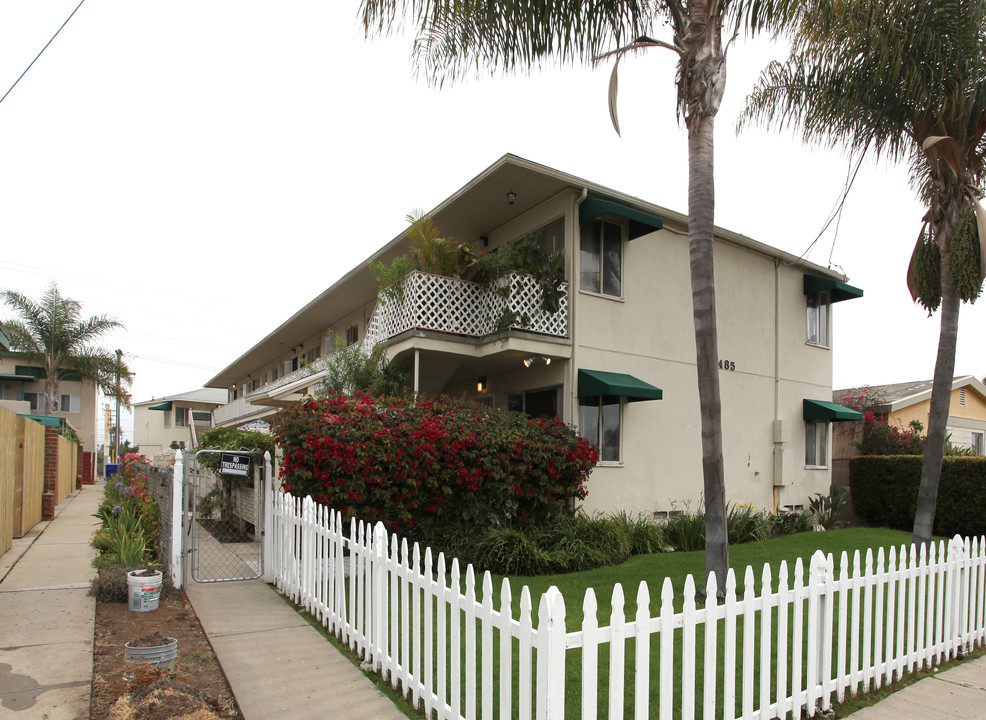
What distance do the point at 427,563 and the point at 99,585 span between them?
15.8ft

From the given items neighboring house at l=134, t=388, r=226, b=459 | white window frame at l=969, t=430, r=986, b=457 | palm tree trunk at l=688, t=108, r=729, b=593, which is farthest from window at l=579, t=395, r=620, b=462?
neighboring house at l=134, t=388, r=226, b=459

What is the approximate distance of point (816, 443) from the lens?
17.3 meters

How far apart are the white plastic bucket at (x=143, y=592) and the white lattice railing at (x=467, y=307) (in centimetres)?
650

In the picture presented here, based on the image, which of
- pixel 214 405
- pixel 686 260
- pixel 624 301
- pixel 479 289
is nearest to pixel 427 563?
pixel 479 289

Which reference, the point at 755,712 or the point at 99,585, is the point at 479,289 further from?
the point at 755,712

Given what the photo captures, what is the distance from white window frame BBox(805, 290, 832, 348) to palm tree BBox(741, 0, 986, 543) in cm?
601

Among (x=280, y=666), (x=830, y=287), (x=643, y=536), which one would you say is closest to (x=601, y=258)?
(x=643, y=536)

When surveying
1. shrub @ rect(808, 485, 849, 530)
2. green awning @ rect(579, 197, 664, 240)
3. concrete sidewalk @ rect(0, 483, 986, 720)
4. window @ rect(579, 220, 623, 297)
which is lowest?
shrub @ rect(808, 485, 849, 530)

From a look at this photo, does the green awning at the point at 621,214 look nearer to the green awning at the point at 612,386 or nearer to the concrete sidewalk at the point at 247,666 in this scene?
the green awning at the point at 612,386

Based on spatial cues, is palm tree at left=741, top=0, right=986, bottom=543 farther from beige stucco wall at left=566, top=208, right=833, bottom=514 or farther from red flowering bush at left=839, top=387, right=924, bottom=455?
red flowering bush at left=839, top=387, right=924, bottom=455

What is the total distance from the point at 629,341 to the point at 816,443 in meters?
7.17

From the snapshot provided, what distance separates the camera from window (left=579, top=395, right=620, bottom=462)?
12.8 m

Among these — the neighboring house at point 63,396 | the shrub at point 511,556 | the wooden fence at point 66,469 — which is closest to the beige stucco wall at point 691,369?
the shrub at point 511,556

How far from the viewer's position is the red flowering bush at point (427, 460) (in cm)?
871
